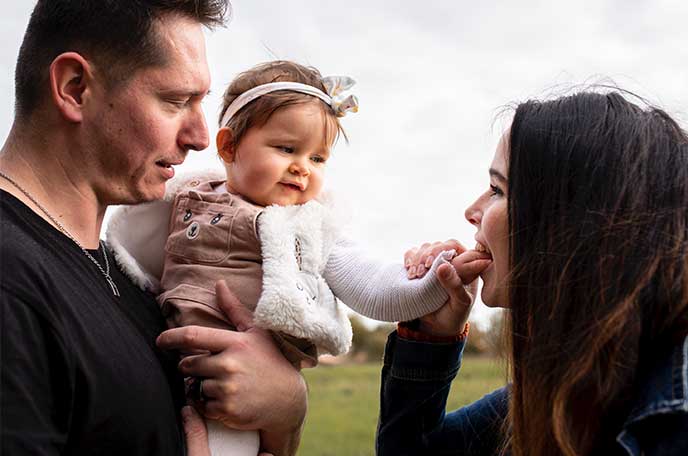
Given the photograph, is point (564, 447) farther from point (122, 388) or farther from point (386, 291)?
point (122, 388)

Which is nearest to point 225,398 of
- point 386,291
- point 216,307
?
point 216,307

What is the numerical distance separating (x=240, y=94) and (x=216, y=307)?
31.2 inches

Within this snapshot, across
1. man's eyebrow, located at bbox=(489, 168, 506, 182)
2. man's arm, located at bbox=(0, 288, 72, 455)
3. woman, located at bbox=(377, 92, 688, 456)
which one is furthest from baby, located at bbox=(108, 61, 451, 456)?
man's arm, located at bbox=(0, 288, 72, 455)

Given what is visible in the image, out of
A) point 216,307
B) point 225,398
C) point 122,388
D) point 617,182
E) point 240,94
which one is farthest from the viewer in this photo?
point 240,94

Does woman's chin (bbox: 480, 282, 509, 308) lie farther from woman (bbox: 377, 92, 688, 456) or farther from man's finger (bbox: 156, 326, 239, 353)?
man's finger (bbox: 156, 326, 239, 353)

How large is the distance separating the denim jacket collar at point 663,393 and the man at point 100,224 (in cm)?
96

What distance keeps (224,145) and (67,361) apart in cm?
115

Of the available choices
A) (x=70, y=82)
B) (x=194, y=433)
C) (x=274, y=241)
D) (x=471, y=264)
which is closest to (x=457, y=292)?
(x=471, y=264)

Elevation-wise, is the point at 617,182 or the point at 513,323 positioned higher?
the point at 617,182

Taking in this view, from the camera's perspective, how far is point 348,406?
37.7 feet

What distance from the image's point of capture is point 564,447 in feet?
6.21

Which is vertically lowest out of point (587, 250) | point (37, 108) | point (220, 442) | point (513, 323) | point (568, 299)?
point (220, 442)

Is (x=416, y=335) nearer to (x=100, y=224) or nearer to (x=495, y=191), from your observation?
(x=495, y=191)

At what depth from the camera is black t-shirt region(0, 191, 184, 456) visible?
1.59m
